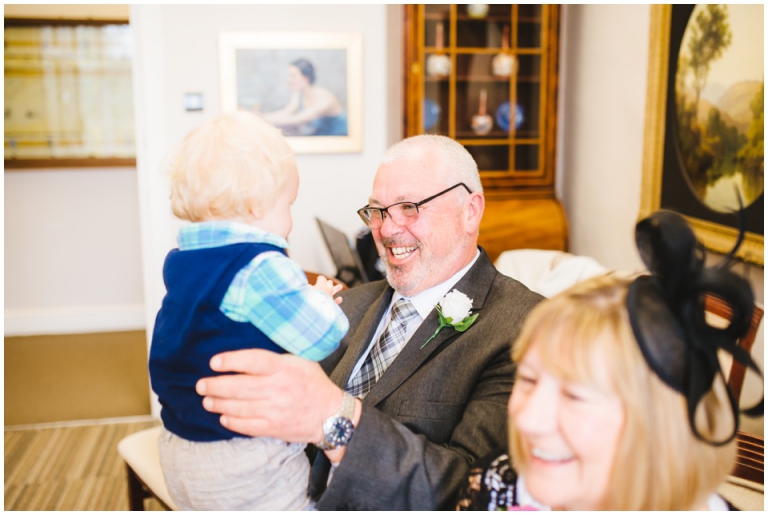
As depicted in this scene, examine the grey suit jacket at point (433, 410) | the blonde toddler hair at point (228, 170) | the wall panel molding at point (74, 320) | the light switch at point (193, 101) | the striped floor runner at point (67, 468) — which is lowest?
the striped floor runner at point (67, 468)

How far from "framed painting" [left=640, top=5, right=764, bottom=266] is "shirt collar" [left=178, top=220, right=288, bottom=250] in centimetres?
150

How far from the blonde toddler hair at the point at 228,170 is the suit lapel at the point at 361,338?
1.73 feet

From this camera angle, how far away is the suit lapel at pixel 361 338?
5.01ft

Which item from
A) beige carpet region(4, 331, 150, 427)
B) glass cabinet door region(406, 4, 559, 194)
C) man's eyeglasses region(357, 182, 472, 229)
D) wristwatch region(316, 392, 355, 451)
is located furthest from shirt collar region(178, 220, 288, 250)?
beige carpet region(4, 331, 150, 427)

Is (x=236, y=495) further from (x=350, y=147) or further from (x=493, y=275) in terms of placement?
(x=350, y=147)

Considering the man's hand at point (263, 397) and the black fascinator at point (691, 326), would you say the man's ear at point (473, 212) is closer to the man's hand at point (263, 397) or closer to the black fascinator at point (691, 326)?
the man's hand at point (263, 397)

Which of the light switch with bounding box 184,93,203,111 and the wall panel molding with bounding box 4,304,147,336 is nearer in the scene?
the light switch with bounding box 184,93,203,111

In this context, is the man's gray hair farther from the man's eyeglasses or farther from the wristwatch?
the wristwatch

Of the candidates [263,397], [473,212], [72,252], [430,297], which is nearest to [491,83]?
[473,212]

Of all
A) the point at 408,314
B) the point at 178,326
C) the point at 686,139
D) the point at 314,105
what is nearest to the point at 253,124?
the point at 178,326

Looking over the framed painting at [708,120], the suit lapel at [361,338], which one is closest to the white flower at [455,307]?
the suit lapel at [361,338]

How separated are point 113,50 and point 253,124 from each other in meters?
4.17

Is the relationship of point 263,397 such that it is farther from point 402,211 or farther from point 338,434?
point 402,211

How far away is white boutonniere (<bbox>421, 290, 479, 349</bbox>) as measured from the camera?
1.36 m
